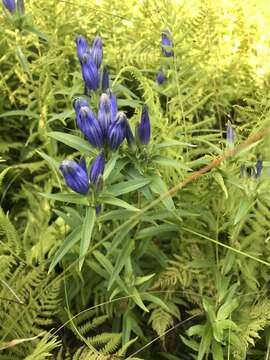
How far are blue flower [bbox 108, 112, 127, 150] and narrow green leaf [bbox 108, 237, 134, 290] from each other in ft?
0.95

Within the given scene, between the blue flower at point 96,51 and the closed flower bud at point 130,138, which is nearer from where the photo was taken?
the closed flower bud at point 130,138

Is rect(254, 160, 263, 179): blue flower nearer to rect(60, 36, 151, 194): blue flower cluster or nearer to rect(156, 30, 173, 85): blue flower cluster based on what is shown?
rect(60, 36, 151, 194): blue flower cluster

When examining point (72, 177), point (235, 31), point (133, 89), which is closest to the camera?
point (72, 177)

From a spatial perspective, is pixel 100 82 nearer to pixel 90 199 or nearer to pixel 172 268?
pixel 90 199

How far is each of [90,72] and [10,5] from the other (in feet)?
1.41

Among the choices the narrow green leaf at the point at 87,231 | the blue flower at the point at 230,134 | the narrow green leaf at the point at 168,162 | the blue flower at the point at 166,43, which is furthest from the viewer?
the blue flower at the point at 166,43

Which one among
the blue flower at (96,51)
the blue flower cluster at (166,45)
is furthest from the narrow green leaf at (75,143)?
the blue flower cluster at (166,45)

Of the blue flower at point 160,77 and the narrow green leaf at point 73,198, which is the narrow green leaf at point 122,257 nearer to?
the narrow green leaf at point 73,198

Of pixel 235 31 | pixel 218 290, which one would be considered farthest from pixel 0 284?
pixel 235 31

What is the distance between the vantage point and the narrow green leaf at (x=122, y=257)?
4.30 feet

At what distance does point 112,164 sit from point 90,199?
0.32 ft

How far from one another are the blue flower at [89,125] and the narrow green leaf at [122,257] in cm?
30

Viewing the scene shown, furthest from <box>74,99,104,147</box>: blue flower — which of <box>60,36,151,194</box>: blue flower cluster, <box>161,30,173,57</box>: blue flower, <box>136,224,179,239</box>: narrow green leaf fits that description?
<box>161,30,173,57</box>: blue flower

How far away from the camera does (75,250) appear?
56.4 inches
